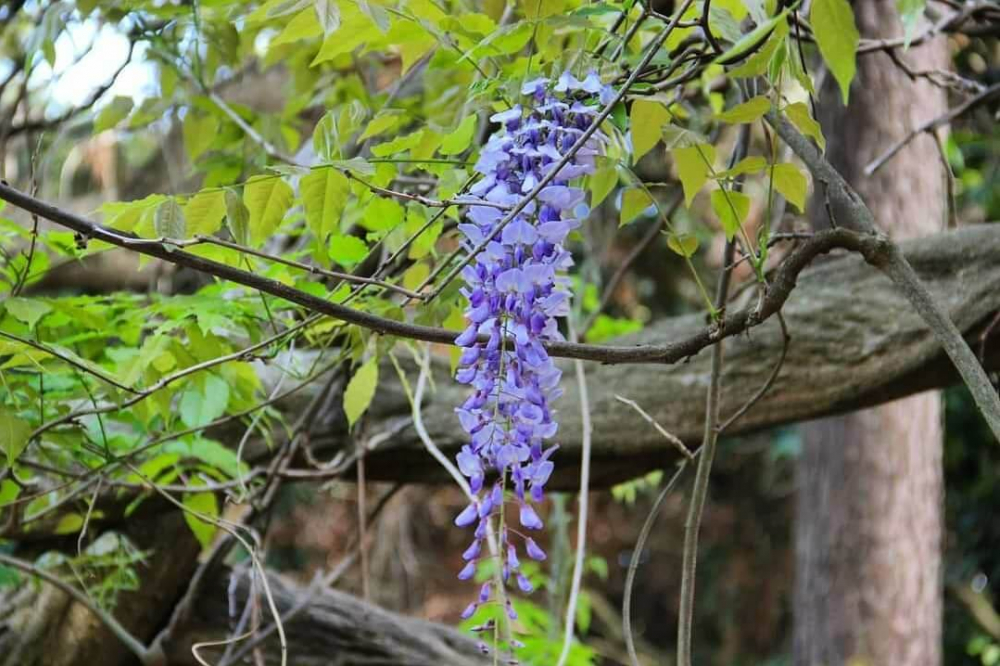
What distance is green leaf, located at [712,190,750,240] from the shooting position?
934 mm

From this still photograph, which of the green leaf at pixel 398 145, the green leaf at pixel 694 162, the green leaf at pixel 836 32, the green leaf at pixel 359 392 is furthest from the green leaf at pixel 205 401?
the green leaf at pixel 836 32

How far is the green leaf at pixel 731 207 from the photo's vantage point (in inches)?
36.8

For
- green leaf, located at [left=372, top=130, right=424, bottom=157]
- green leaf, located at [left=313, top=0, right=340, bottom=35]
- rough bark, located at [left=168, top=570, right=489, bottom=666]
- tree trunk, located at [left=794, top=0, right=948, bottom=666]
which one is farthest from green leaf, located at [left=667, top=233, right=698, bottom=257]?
tree trunk, located at [left=794, top=0, right=948, bottom=666]

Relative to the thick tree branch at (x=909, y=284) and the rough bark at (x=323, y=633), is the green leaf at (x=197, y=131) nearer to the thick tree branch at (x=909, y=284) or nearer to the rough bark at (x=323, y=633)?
the rough bark at (x=323, y=633)

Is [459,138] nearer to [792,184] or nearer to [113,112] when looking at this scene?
[792,184]

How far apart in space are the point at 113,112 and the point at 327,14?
2.13 feet

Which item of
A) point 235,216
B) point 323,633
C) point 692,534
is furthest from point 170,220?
point 323,633

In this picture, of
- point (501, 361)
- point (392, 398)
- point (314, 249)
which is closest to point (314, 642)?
point (392, 398)

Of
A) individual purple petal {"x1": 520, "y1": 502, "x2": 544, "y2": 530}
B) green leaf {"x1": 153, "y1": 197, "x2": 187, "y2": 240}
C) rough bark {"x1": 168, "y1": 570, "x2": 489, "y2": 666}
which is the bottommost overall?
rough bark {"x1": 168, "y1": 570, "x2": 489, "y2": 666}

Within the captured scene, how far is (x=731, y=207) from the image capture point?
929mm

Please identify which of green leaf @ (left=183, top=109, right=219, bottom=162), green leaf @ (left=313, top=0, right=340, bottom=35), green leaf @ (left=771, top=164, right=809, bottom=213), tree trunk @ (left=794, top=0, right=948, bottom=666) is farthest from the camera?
tree trunk @ (left=794, top=0, right=948, bottom=666)

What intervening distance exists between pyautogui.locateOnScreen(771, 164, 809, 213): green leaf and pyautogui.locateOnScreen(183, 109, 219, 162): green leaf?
90 centimetres

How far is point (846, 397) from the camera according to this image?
4.94 ft

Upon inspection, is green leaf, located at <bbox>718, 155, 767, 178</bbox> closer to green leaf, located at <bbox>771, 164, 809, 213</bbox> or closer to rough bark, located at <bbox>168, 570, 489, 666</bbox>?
green leaf, located at <bbox>771, 164, 809, 213</bbox>
